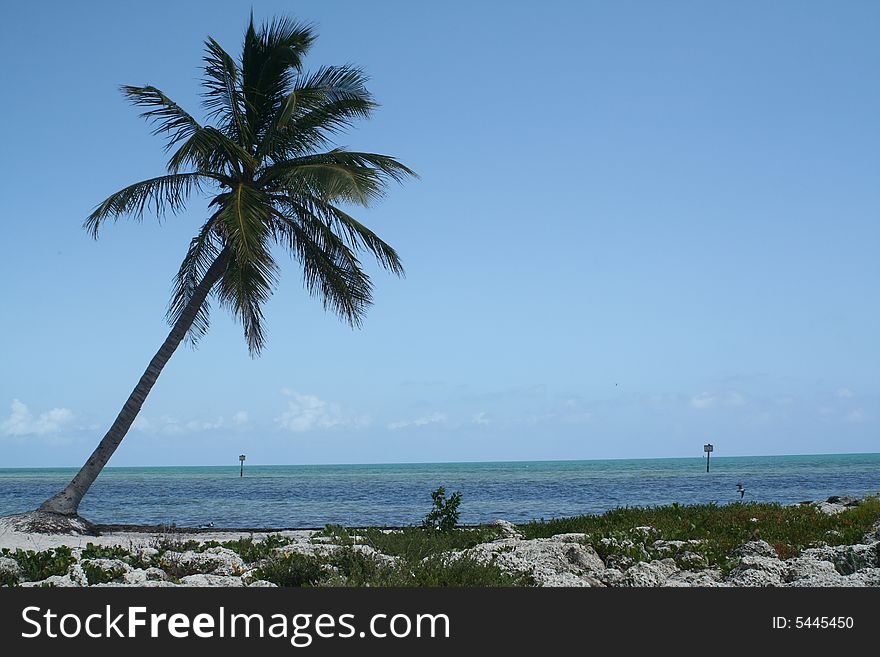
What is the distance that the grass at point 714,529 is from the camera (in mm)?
9336

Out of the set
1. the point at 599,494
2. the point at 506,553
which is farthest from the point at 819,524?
the point at 599,494

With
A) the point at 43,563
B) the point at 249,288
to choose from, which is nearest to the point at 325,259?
the point at 249,288

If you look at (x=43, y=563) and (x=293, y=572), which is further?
(x=43, y=563)

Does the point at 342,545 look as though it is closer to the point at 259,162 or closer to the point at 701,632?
the point at 701,632

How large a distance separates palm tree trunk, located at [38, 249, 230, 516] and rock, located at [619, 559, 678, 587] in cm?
1050

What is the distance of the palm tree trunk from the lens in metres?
14.4

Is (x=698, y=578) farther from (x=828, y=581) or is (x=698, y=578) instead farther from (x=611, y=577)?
(x=828, y=581)

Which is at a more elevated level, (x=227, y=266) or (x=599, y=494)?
(x=227, y=266)

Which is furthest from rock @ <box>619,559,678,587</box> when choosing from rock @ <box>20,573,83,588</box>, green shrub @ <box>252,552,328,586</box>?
rock @ <box>20,573,83,588</box>

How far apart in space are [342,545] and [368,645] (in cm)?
467

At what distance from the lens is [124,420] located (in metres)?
15.0

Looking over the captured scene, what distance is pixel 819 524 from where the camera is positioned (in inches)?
444

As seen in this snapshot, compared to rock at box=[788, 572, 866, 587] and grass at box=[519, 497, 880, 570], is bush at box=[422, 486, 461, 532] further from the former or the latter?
rock at box=[788, 572, 866, 587]

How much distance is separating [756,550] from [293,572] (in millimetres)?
5525
